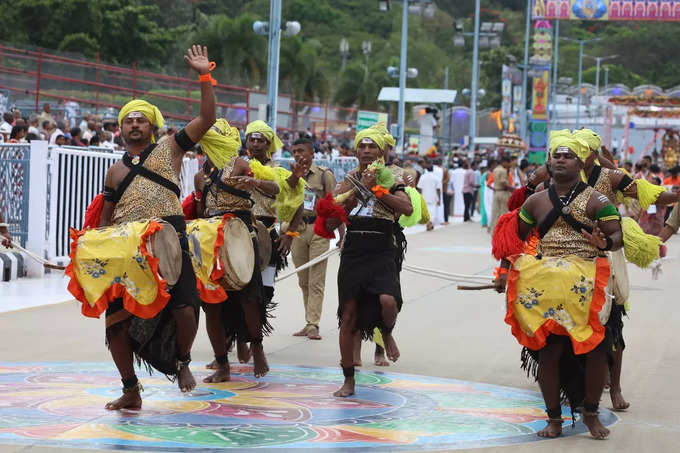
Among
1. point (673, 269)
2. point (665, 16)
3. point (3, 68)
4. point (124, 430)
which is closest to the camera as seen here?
point (124, 430)

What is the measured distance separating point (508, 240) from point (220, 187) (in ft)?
8.70

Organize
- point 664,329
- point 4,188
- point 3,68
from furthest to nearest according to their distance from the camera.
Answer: point 3,68, point 4,188, point 664,329

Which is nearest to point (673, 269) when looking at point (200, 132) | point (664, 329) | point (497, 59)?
point (664, 329)

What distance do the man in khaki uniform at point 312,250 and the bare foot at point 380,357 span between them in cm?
128

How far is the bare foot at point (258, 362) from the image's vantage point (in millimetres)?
8773

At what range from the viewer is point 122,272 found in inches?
280

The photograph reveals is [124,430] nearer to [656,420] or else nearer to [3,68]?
[656,420]

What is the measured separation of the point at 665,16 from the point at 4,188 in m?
47.9

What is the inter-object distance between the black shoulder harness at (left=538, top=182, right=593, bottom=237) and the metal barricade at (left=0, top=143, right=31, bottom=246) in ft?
31.6

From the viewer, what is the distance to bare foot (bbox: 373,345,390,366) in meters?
9.69

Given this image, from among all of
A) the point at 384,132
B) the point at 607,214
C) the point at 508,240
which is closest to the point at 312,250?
the point at 384,132

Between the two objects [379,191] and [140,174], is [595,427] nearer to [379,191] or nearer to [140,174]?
[379,191]

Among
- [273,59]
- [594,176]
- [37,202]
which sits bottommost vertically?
[37,202]

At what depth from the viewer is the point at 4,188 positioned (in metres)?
15.3
